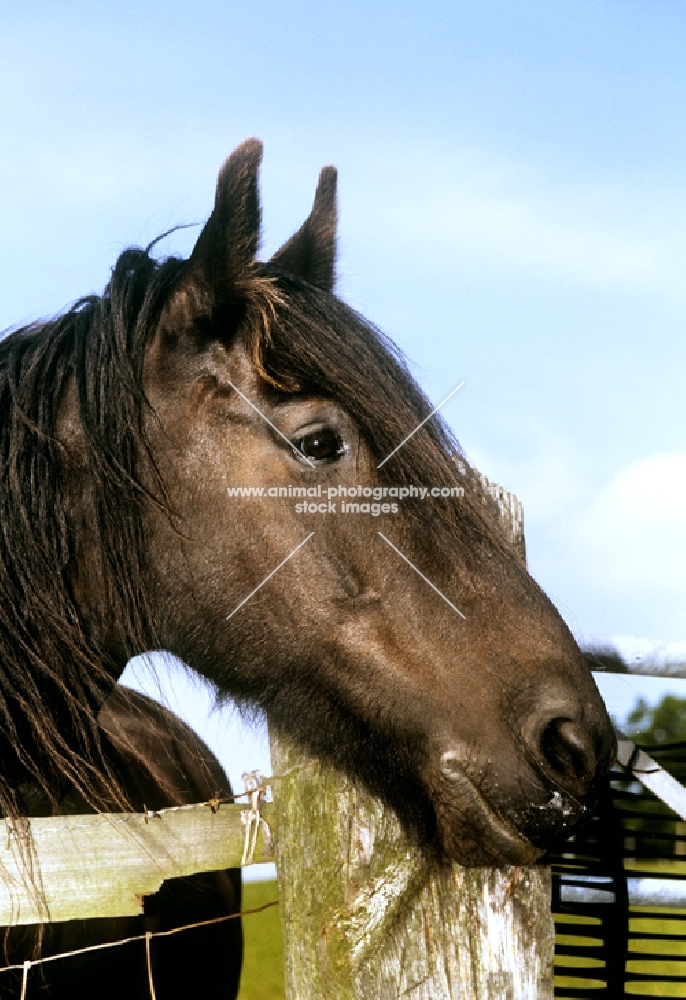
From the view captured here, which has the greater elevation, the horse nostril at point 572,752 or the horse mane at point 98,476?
the horse mane at point 98,476

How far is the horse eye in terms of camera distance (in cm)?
254

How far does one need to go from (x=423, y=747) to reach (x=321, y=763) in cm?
30

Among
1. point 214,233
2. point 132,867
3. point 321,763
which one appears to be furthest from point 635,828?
point 214,233

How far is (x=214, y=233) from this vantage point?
260cm

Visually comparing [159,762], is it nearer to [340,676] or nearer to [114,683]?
[114,683]

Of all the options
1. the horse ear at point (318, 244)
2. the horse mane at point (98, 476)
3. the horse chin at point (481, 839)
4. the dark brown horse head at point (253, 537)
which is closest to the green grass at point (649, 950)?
the horse chin at point (481, 839)

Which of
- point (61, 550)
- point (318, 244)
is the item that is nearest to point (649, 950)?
point (61, 550)

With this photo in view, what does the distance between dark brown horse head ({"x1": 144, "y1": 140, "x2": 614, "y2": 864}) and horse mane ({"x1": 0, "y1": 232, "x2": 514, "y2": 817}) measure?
0.01m

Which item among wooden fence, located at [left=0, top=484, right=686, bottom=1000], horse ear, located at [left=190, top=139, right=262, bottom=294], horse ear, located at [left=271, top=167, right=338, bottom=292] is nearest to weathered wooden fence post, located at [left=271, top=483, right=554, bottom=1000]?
wooden fence, located at [left=0, top=484, right=686, bottom=1000]

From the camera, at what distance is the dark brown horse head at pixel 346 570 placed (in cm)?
217

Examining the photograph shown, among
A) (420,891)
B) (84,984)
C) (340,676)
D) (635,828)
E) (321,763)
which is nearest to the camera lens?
(420,891)

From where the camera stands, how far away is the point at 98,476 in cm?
262

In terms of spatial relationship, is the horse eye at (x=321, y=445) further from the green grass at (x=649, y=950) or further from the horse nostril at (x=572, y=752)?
the green grass at (x=649, y=950)

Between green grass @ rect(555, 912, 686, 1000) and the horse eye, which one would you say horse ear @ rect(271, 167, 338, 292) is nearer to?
the horse eye
